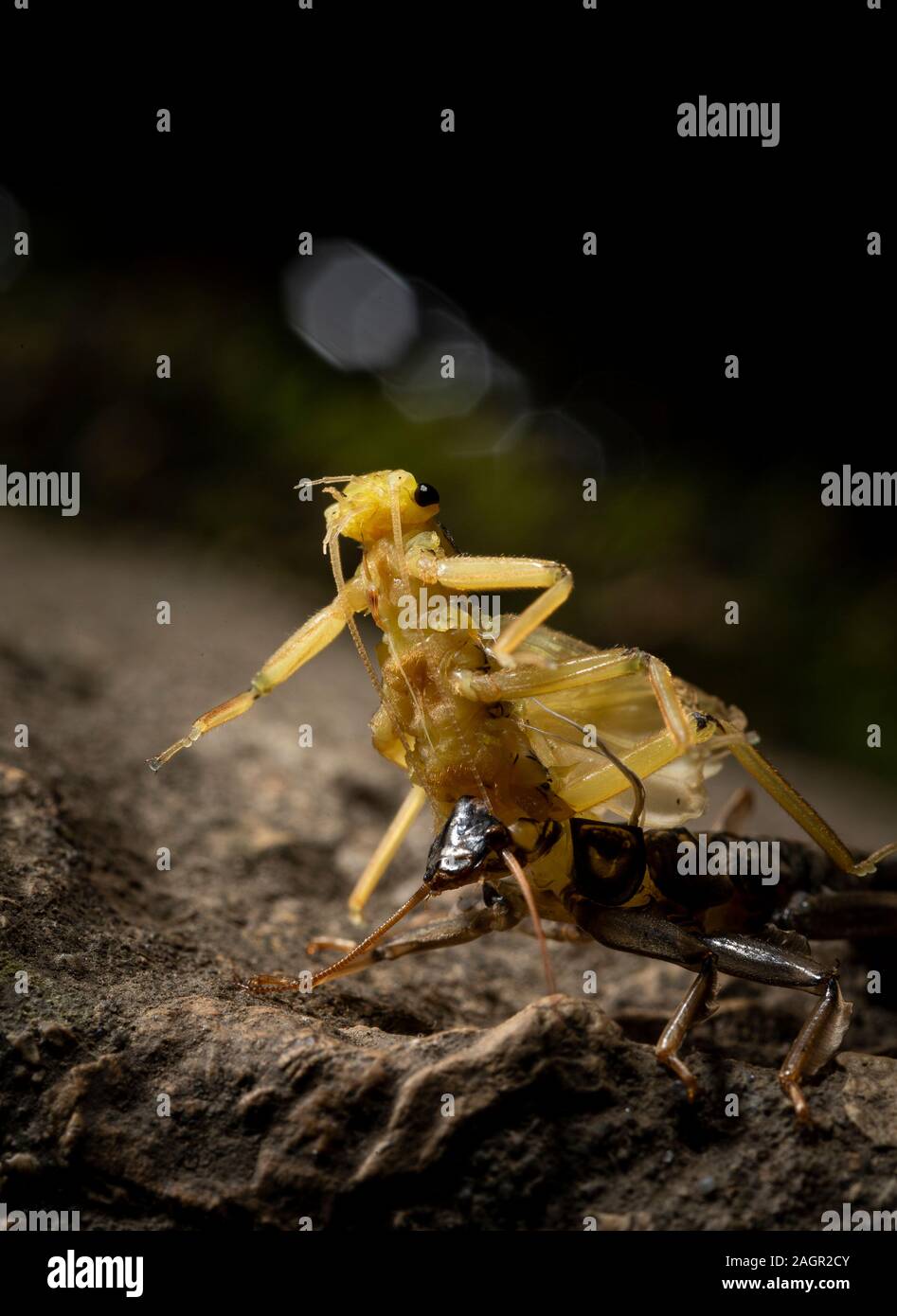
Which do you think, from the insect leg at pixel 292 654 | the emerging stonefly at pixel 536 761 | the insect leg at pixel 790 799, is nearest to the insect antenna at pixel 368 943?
the emerging stonefly at pixel 536 761

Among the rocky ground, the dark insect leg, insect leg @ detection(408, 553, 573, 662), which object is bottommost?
the rocky ground

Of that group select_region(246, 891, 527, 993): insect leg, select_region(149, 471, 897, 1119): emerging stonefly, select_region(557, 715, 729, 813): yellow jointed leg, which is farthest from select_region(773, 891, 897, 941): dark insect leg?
select_region(246, 891, 527, 993): insect leg

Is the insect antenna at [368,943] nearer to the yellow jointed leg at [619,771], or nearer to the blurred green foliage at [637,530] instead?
the yellow jointed leg at [619,771]

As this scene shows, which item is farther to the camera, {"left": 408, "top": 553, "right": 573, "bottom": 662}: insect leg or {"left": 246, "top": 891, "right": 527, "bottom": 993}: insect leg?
{"left": 246, "top": 891, "right": 527, "bottom": 993}: insect leg

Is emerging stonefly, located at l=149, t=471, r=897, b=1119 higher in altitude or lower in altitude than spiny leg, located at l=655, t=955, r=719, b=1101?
higher

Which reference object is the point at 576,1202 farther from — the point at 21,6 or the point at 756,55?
the point at 21,6

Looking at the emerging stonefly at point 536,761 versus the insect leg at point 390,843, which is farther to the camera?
the insect leg at point 390,843

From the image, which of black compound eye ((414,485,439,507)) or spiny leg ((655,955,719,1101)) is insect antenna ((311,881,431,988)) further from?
black compound eye ((414,485,439,507))
